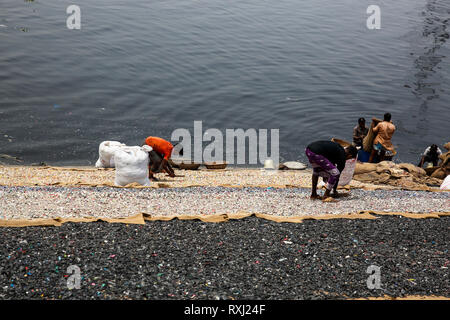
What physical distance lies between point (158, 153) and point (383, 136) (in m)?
5.89

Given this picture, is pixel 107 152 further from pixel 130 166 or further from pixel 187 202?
pixel 187 202

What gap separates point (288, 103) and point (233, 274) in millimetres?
15054

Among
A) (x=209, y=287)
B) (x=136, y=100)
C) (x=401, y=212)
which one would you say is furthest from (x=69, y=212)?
(x=136, y=100)

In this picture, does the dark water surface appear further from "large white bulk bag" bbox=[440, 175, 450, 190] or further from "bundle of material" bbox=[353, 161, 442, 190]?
"large white bulk bag" bbox=[440, 175, 450, 190]

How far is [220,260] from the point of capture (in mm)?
5926

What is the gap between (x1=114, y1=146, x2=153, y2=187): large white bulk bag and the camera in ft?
31.0

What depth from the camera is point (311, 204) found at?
8.56m

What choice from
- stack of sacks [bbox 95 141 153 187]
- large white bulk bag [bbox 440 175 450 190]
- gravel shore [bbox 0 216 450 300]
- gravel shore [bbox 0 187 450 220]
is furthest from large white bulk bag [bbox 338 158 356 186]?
stack of sacks [bbox 95 141 153 187]

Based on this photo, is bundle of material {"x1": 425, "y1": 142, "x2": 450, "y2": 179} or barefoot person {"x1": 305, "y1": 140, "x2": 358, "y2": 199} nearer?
barefoot person {"x1": 305, "y1": 140, "x2": 358, "y2": 199}

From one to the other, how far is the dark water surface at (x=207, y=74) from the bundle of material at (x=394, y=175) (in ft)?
13.2

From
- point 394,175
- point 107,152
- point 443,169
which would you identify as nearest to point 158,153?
point 107,152

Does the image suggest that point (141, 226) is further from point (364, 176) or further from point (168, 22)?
point (168, 22)

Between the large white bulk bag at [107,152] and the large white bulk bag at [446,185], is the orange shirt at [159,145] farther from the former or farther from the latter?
the large white bulk bag at [446,185]

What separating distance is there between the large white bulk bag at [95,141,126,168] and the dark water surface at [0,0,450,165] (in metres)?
2.46
